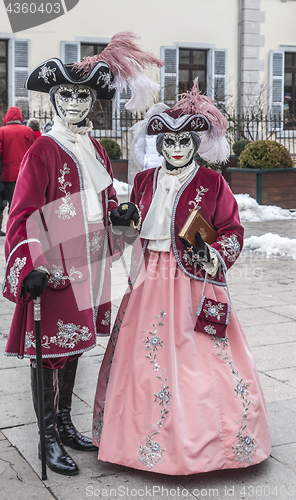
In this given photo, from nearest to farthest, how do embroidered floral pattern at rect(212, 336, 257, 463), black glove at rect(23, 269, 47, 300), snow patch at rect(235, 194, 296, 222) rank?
black glove at rect(23, 269, 47, 300), embroidered floral pattern at rect(212, 336, 257, 463), snow patch at rect(235, 194, 296, 222)

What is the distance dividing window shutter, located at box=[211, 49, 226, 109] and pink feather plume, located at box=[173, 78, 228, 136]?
13.2 meters

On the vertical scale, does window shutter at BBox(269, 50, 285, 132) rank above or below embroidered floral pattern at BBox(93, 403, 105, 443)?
above

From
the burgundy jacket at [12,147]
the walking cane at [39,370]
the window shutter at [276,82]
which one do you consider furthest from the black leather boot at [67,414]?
the window shutter at [276,82]

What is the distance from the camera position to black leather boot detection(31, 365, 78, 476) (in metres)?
2.70

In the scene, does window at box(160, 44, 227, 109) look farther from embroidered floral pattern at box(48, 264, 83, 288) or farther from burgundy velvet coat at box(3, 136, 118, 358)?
embroidered floral pattern at box(48, 264, 83, 288)

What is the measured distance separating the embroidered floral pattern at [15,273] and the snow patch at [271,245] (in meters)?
5.32

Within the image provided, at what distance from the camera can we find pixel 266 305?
17.4 feet

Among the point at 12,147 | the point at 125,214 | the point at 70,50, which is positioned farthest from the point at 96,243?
the point at 70,50

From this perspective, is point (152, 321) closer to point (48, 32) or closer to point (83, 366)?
point (83, 366)

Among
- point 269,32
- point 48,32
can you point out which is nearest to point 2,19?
point 48,32

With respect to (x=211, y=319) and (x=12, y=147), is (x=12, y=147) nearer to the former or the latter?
(x=12, y=147)

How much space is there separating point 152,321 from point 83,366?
1360mm

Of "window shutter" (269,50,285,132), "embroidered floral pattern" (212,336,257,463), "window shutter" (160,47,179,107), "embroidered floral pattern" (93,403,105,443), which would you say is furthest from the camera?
"window shutter" (269,50,285,132)

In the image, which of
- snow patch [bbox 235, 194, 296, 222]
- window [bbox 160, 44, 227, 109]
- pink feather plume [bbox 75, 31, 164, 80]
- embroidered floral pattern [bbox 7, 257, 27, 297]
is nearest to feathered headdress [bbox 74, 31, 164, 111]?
→ pink feather plume [bbox 75, 31, 164, 80]
